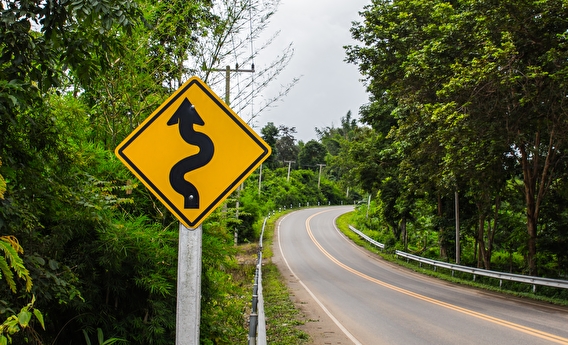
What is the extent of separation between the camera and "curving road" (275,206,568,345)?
9.43 meters

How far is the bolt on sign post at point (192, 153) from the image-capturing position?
2547mm

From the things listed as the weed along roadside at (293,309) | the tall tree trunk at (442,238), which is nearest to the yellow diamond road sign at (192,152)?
the weed along roadside at (293,309)

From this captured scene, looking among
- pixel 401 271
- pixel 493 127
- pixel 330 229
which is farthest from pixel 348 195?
pixel 493 127

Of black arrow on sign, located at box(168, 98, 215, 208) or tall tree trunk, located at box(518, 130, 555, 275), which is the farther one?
tall tree trunk, located at box(518, 130, 555, 275)

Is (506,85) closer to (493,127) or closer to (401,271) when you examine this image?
(493,127)

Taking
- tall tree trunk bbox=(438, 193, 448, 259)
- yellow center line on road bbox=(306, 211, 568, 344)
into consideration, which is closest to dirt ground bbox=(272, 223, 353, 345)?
yellow center line on road bbox=(306, 211, 568, 344)

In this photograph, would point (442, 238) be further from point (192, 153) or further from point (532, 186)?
point (192, 153)

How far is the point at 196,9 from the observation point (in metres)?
5.02

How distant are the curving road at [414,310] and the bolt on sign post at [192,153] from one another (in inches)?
300

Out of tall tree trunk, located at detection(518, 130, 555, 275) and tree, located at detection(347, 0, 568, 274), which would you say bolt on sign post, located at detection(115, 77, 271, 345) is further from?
tall tree trunk, located at detection(518, 130, 555, 275)

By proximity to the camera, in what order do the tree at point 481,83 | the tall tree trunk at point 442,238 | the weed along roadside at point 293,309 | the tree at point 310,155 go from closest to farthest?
the weed along roadside at point 293,309
the tree at point 481,83
the tall tree trunk at point 442,238
the tree at point 310,155

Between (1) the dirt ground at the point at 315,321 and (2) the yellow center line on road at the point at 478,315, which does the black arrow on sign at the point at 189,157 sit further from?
(2) the yellow center line on road at the point at 478,315

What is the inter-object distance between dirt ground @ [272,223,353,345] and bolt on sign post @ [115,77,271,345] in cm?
741

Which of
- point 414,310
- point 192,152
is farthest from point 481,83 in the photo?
point 192,152
